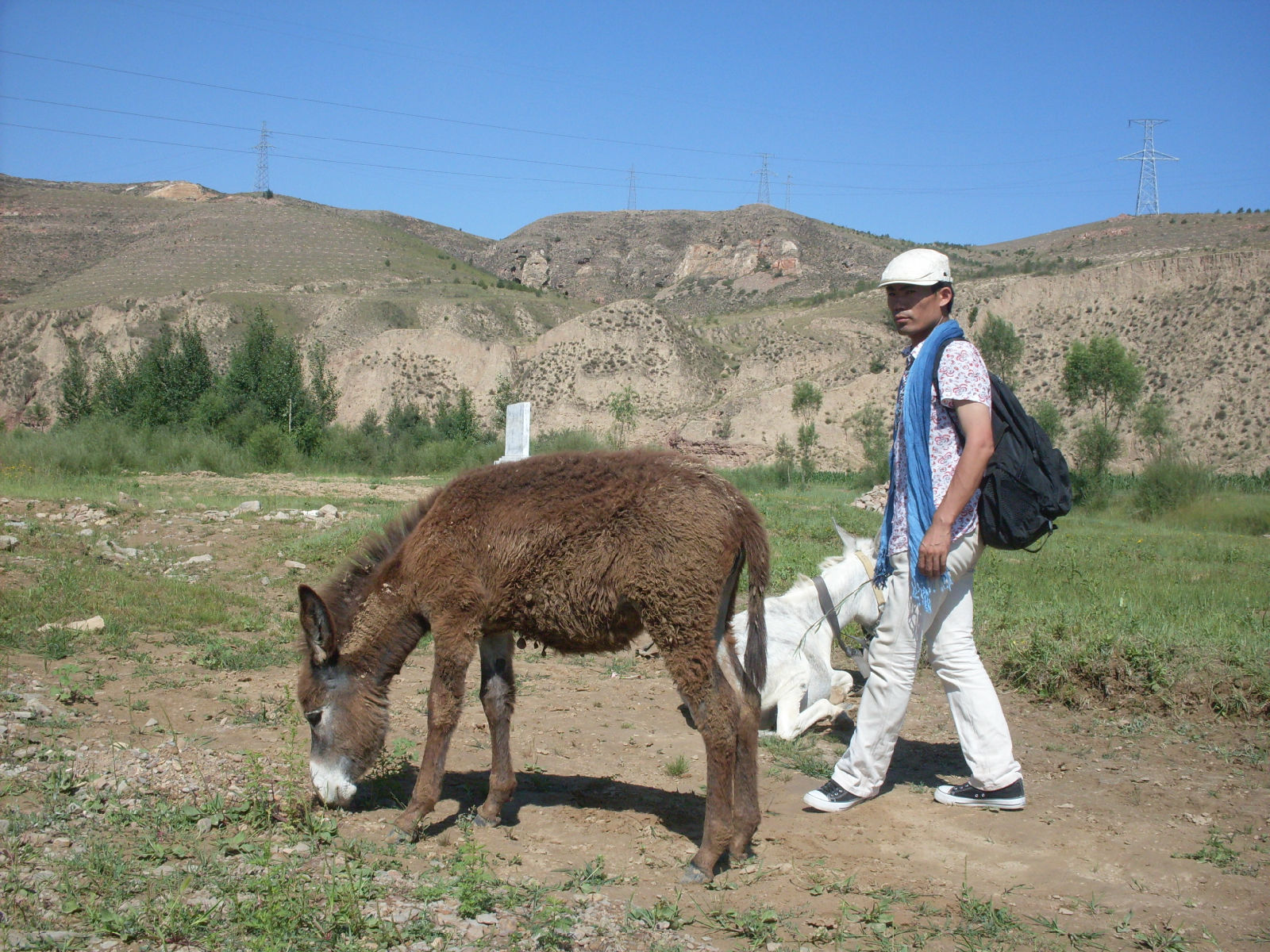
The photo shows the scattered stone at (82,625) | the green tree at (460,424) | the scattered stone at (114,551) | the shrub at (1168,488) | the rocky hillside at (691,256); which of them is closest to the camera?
the scattered stone at (82,625)

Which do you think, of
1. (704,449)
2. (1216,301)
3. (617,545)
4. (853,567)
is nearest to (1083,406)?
(1216,301)

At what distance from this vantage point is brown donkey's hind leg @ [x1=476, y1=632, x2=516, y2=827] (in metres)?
4.74

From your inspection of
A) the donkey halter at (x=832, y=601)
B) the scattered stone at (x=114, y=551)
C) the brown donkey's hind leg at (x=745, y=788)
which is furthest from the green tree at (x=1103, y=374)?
the brown donkey's hind leg at (x=745, y=788)

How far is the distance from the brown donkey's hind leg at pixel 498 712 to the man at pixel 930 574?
170 cm

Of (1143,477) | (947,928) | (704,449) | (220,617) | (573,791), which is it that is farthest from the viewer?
(704,449)

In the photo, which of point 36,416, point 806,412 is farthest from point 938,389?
point 36,416

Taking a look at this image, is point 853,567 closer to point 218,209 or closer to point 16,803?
point 16,803

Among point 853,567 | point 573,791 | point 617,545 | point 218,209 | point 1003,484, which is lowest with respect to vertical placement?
point 573,791

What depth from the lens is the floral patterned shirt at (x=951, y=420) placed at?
4551 millimetres

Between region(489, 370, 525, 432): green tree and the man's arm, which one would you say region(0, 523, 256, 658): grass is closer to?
the man's arm

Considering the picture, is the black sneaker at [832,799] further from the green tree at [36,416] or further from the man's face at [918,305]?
the green tree at [36,416]

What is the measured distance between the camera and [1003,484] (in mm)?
4566

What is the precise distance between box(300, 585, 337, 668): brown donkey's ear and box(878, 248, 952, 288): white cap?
3.42 m

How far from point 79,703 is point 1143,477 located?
35.5m
